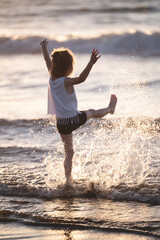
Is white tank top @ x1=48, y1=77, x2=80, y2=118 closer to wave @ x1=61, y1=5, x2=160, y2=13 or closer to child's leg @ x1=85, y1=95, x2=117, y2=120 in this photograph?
child's leg @ x1=85, y1=95, x2=117, y2=120

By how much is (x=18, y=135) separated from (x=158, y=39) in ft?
35.4

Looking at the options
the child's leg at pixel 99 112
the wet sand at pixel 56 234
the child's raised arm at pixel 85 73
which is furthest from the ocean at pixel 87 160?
the child's raised arm at pixel 85 73

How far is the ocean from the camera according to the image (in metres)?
3.56

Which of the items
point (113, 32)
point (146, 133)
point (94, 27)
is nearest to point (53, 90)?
point (146, 133)

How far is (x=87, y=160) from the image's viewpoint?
5344 mm

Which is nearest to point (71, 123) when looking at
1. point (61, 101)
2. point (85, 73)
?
point (61, 101)

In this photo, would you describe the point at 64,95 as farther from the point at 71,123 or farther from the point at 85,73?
the point at 85,73

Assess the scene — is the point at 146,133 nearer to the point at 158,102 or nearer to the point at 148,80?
the point at 158,102

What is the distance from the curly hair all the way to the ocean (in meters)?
1.16

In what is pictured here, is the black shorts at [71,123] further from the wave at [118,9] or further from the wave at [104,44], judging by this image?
the wave at [118,9]

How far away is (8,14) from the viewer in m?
25.8

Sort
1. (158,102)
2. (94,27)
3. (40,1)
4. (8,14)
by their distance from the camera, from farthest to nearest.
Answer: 1. (40,1)
2. (8,14)
3. (94,27)
4. (158,102)

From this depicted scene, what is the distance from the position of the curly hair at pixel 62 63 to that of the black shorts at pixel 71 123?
1.45 ft

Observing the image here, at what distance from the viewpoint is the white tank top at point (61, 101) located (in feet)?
14.1
